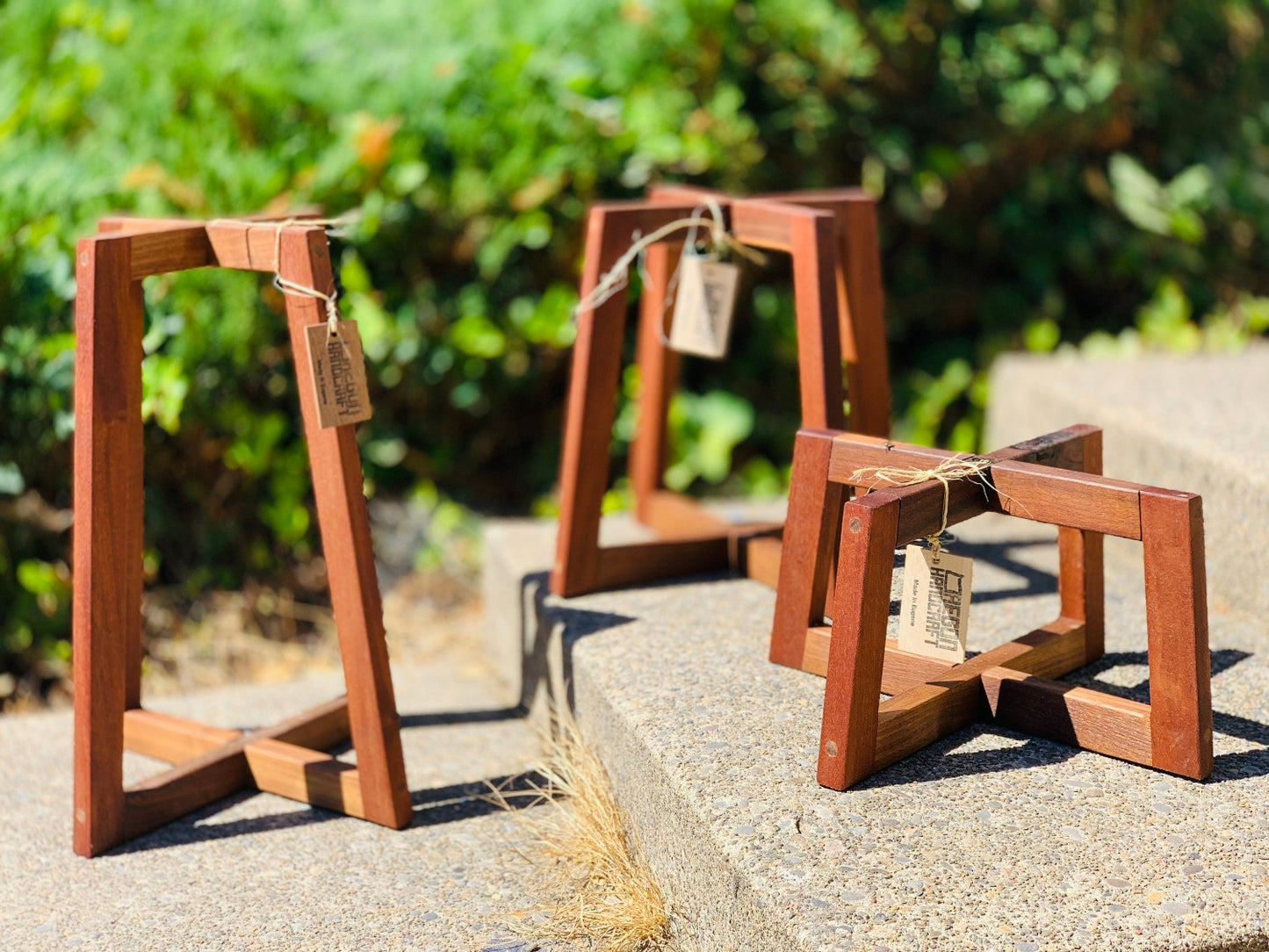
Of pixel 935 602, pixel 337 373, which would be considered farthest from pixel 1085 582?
pixel 337 373

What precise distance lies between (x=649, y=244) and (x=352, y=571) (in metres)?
0.83

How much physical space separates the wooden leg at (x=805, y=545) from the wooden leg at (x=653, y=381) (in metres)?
0.75

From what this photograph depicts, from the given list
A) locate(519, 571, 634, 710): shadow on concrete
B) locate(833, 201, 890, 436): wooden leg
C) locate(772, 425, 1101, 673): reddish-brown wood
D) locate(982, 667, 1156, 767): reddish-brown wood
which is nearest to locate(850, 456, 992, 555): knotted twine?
locate(772, 425, 1101, 673): reddish-brown wood

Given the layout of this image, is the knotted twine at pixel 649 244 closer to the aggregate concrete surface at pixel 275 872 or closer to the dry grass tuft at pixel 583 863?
the dry grass tuft at pixel 583 863

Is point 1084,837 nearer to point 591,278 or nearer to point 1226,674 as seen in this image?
point 1226,674

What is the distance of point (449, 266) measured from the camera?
3459 mm

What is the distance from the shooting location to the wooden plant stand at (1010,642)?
5.38 feet

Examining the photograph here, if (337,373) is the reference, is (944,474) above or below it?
below

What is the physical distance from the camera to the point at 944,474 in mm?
1725

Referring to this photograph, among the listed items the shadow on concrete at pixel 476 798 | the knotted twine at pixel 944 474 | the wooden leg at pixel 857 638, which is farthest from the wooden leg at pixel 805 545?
the shadow on concrete at pixel 476 798

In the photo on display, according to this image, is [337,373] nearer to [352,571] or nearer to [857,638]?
[352,571]

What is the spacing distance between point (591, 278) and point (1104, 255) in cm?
240

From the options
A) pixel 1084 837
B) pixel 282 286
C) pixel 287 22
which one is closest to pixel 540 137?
pixel 287 22

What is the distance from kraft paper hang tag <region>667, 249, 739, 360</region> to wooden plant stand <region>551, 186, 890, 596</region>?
7cm
